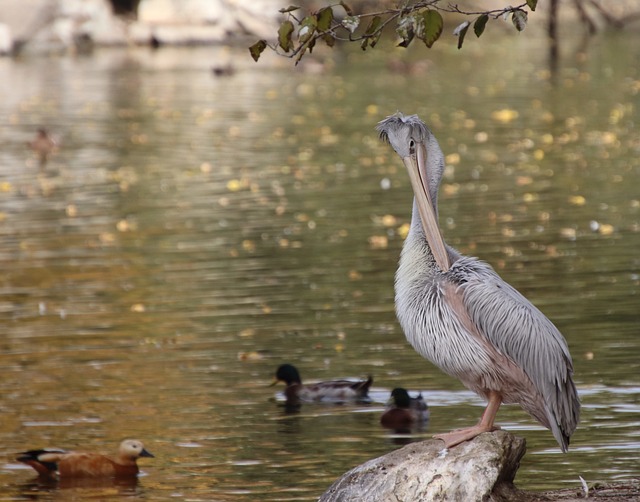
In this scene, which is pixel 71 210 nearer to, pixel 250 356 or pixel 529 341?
pixel 250 356

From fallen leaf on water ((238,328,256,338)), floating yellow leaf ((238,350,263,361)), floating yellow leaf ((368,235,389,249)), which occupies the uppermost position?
floating yellow leaf ((368,235,389,249))

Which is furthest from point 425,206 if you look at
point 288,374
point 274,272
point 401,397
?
point 274,272

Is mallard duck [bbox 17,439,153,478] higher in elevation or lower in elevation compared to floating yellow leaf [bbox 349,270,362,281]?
lower

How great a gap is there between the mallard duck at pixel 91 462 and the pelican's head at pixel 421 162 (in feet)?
8.78

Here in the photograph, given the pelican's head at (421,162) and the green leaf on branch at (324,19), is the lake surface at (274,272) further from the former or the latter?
the green leaf on branch at (324,19)

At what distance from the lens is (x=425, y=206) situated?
20.8ft

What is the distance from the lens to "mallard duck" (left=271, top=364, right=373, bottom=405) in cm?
936

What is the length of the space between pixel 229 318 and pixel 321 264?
6.77 ft

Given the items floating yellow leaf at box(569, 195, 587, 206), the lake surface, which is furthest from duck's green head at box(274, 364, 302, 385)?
floating yellow leaf at box(569, 195, 587, 206)

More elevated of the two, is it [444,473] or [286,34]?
[286,34]

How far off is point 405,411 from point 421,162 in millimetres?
2746

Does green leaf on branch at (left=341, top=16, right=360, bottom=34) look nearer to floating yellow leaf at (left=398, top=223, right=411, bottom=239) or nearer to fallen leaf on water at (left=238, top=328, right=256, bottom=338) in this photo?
fallen leaf on water at (left=238, top=328, right=256, bottom=338)

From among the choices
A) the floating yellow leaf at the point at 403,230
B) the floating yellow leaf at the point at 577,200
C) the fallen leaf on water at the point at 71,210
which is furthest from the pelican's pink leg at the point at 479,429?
the fallen leaf on water at the point at 71,210

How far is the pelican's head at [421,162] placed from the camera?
633cm
